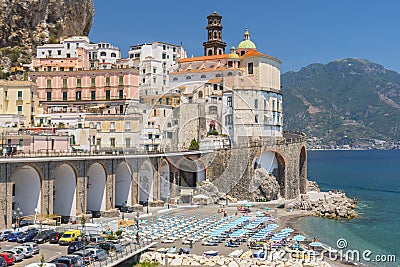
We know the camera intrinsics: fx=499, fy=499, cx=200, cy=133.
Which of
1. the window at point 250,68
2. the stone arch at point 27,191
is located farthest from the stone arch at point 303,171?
the stone arch at point 27,191

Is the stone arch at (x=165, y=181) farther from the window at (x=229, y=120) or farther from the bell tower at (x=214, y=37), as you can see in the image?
the bell tower at (x=214, y=37)

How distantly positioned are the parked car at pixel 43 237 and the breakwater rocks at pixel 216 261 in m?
6.92

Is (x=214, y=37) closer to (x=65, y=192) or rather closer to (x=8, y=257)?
(x=65, y=192)

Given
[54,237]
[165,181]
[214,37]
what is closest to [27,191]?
[54,237]

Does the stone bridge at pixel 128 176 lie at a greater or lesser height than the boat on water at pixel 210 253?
greater

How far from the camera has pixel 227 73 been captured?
260ft

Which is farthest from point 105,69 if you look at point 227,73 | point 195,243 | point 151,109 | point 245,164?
point 195,243

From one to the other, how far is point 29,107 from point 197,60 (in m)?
32.6

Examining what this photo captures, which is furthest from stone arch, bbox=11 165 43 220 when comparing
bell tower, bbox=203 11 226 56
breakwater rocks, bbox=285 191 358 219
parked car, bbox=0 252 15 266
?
bell tower, bbox=203 11 226 56

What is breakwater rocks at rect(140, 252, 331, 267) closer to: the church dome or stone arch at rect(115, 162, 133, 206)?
stone arch at rect(115, 162, 133, 206)

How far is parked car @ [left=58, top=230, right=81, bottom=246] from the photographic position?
34938mm

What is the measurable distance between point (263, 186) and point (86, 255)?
38.9 meters

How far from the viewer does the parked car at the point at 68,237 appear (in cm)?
3494

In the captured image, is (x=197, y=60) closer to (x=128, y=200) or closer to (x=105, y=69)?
(x=105, y=69)
